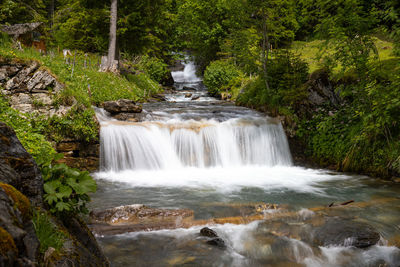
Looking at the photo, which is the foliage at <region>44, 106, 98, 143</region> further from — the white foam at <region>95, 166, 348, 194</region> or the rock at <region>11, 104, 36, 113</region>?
the white foam at <region>95, 166, 348, 194</region>

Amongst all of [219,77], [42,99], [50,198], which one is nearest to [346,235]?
[50,198]

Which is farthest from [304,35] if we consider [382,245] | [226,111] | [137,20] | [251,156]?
[382,245]

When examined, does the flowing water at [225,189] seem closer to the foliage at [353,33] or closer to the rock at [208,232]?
the rock at [208,232]

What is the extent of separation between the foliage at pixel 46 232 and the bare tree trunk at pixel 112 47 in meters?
16.5

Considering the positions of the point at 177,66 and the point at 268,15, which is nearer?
the point at 268,15

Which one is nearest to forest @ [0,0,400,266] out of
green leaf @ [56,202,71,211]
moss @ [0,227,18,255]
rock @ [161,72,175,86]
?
green leaf @ [56,202,71,211]

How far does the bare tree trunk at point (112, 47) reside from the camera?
1702 centimetres

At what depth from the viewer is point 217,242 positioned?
4.38 metres

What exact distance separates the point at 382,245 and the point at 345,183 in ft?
13.8

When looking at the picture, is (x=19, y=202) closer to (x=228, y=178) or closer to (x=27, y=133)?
(x=27, y=133)

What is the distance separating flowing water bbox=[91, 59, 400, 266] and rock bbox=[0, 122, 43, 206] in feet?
5.87

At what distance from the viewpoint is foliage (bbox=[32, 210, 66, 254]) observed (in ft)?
7.52

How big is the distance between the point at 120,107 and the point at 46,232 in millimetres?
9436

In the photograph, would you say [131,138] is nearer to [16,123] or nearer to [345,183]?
[16,123]
